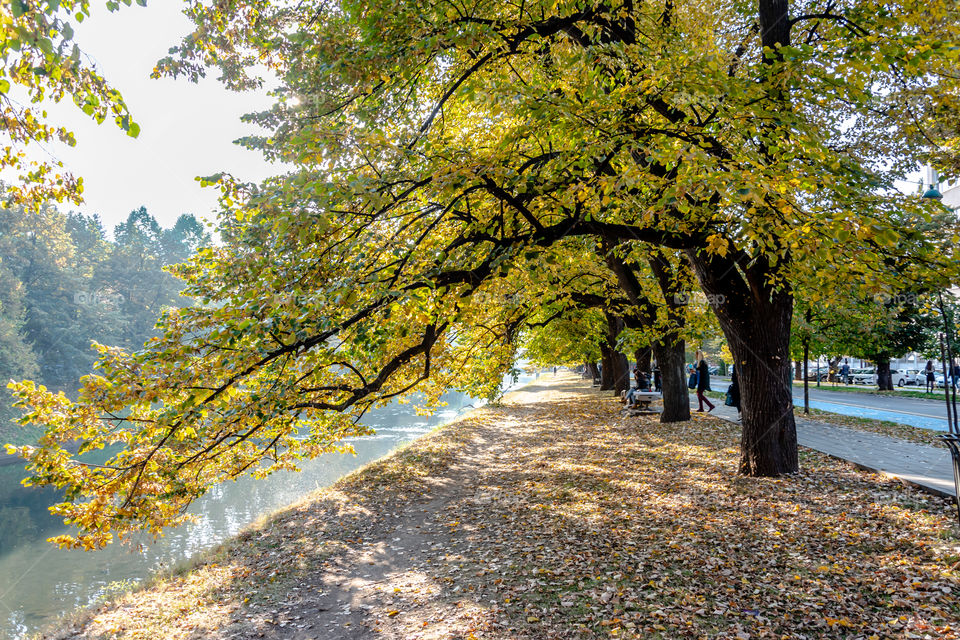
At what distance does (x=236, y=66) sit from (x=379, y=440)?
771 inches

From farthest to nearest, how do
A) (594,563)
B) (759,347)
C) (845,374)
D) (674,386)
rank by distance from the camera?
(845,374) < (674,386) < (759,347) < (594,563)

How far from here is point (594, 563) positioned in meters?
6.07

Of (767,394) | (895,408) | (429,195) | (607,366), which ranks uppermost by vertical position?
(429,195)

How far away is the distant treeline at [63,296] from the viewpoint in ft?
124

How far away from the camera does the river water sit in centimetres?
1088

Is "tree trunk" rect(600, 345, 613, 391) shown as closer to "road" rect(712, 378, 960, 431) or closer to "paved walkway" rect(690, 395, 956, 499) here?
"road" rect(712, 378, 960, 431)

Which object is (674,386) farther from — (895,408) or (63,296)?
(63,296)

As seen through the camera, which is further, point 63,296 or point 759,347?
point 63,296

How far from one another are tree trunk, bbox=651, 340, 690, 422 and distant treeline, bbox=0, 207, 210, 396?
39.1 m

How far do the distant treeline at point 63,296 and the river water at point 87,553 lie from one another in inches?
844

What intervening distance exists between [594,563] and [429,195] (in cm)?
470
